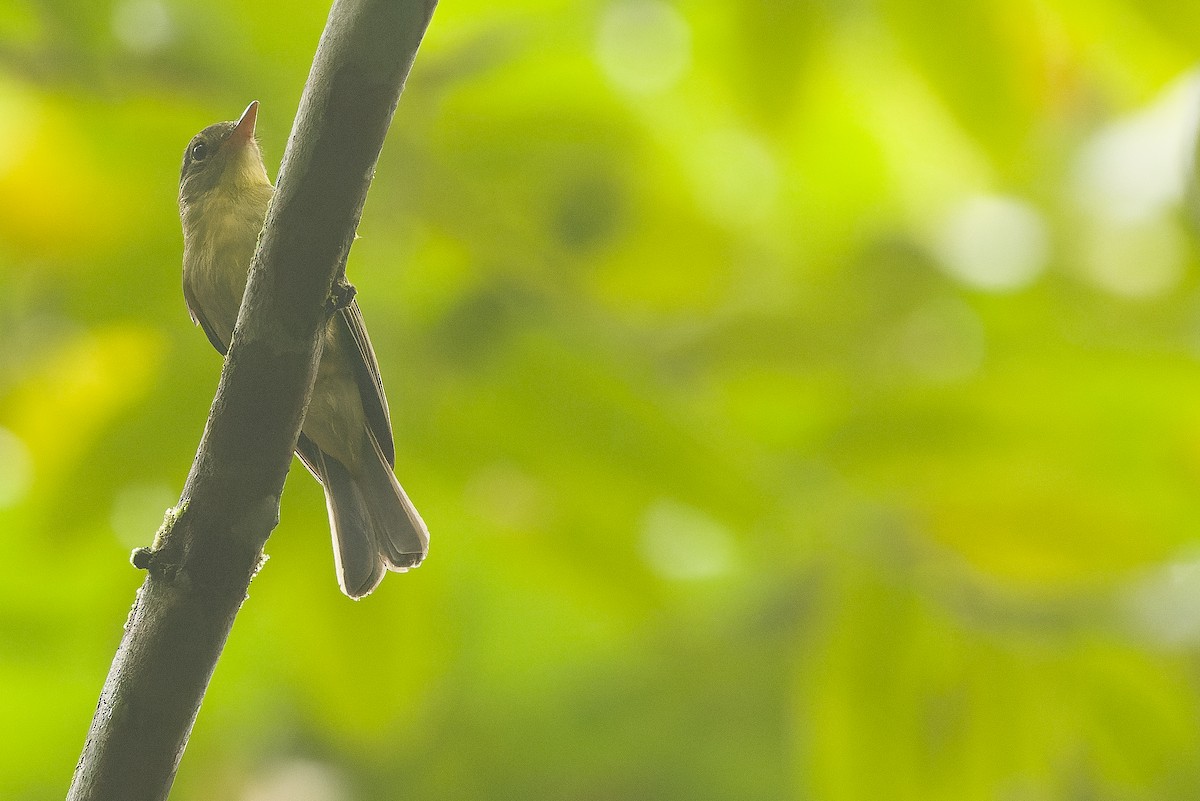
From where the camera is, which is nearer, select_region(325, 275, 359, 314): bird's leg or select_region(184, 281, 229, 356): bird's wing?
select_region(325, 275, 359, 314): bird's leg

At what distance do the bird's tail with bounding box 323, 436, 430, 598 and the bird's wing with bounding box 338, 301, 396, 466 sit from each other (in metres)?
0.11

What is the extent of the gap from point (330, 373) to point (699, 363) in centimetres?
94

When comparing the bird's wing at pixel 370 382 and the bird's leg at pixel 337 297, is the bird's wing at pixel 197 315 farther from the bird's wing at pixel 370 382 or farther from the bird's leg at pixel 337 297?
the bird's leg at pixel 337 297

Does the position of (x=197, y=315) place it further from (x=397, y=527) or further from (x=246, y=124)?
(x=397, y=527)

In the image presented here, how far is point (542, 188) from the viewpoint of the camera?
270 cm

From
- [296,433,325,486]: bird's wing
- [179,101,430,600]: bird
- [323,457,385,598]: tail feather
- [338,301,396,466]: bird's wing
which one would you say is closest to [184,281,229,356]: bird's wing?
[179,101,430,600]: bird

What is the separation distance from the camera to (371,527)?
8.52 feet

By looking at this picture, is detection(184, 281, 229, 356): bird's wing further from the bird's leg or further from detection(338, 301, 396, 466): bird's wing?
the bird's leg

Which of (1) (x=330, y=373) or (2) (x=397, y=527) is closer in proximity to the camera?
(2) (x=397, y=527)

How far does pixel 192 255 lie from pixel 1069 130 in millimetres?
1967

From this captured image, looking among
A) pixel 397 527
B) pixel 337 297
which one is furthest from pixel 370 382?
pixel 337 297

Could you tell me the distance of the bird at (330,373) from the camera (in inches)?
103

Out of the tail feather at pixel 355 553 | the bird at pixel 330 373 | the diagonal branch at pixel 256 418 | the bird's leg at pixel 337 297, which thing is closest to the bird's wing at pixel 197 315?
the bird at pixel 330 373

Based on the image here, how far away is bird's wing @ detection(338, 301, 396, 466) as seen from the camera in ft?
8.65
